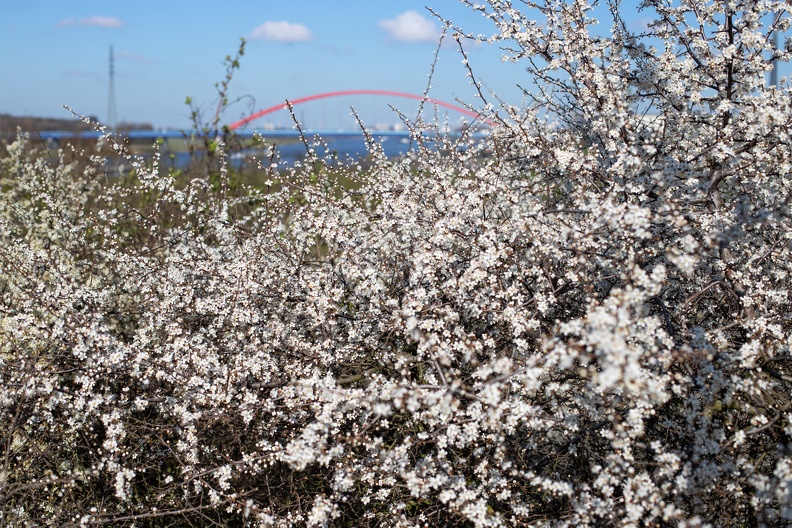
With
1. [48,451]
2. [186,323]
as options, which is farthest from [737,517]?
[48,451]

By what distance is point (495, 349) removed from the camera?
392 cm

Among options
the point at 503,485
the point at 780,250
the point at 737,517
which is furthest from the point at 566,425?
the point at 780,250

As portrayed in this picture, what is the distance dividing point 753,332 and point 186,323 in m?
3.46

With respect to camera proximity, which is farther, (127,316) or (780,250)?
(127,316)

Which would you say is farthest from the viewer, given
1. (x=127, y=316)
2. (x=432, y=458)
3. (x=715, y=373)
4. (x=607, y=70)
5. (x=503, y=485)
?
(x=127, y=316)

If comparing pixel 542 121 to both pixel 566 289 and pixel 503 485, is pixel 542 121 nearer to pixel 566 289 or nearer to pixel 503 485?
pixel 566 289

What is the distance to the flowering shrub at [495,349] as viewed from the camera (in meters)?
3.09

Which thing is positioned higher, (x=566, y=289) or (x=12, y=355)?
(x=566, y=289)

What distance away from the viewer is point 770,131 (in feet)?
11.6

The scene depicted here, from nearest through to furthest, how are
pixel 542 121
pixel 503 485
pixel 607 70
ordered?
pixel 503 485 → pixel 607 70 → pixel 542 121

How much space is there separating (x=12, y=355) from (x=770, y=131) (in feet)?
15.8

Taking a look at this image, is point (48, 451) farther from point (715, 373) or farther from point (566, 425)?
point (715, 373)

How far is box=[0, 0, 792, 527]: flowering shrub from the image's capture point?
3.09m

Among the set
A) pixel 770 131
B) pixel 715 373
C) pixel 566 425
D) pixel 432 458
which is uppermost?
pixel 770 131
